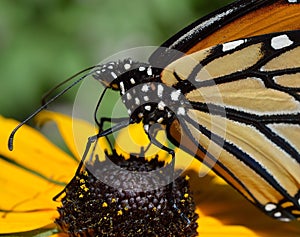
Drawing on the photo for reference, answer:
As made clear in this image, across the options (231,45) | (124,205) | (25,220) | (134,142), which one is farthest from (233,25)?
(25,220)

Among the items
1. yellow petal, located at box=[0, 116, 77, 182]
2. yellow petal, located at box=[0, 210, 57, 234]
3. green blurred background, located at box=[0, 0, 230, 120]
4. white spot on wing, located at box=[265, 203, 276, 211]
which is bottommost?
white spot on wing, located at box=[265, 203, 276, 211]

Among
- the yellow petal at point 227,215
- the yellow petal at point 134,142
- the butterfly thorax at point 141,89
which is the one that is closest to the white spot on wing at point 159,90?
the butterfly thorax at point 141,89

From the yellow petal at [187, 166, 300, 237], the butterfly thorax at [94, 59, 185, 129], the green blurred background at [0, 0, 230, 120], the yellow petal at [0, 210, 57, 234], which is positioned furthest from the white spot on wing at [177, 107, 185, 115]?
the green blurred background at [0, 0, 230, 120]

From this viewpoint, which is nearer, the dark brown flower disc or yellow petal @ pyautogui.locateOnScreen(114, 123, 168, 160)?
the dark brown flower disc

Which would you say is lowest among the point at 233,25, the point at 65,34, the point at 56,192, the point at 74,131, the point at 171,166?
the point at 171,166

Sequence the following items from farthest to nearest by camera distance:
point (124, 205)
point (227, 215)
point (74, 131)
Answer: point (74, 131)
point (227, 215)
point (124, 205)

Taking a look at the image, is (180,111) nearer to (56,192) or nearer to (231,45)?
(231,45)

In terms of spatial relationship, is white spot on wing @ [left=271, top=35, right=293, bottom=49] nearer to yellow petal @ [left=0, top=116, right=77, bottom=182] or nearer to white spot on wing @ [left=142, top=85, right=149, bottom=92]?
white spot on wing @ [left=142, top=85, right=149, bottom=92]

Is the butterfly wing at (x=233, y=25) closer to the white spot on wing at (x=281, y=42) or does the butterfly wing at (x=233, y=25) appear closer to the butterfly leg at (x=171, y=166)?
the white spot on wing at (x=281, y=42)
